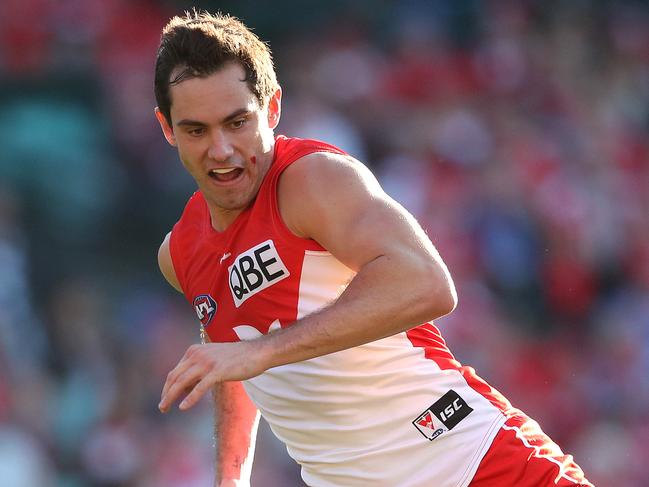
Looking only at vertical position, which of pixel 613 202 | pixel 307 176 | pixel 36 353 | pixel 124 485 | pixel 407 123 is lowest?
pixel 124 485

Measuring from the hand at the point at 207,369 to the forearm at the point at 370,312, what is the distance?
0.20 ft

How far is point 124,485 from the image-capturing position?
8.23 m

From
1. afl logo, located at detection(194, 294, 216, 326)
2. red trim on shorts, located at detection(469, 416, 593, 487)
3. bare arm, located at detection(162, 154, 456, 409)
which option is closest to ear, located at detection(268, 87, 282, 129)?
bare arm, located at detection(162, 154, 456, 409)

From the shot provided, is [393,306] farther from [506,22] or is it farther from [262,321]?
[506,22]

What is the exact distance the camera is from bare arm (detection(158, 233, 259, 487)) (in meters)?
4.40

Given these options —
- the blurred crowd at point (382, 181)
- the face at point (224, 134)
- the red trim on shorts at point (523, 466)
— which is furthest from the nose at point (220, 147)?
the blurred crowd at point (382, 181)

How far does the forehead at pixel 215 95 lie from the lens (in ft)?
12.3

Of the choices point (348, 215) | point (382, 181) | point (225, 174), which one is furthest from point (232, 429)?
point (382, 181)

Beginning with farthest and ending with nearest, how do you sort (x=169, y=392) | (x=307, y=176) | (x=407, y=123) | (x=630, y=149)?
(x=630, y=149) < (x=407, y=123) < (x=307, y=176) < (x=169, y=392)

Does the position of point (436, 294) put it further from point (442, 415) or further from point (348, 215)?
point (442, 415)

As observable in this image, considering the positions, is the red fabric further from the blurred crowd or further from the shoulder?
the blurred crowd

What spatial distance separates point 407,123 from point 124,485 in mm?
4387

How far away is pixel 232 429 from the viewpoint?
4.50m

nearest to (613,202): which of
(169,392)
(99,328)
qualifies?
(99,328)
